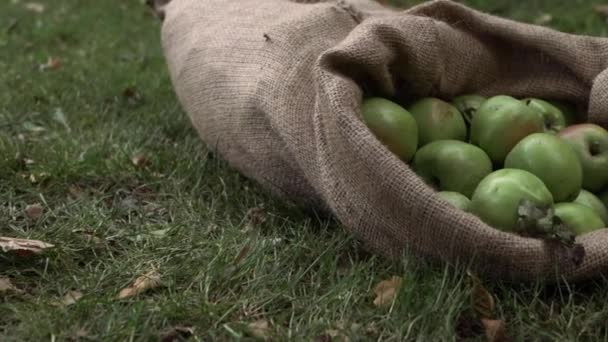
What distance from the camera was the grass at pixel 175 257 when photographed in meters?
1.74

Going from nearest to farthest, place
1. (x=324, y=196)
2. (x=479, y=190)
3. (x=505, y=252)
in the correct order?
(x=505, y=252) → (x=479, y=190) → (x=324, y=196)

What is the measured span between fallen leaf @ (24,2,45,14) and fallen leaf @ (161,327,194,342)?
14.6 ft

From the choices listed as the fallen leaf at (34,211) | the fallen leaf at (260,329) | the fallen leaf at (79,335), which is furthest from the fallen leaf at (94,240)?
the fallen leaf at (260,329)

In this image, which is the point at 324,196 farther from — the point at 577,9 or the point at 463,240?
the point at 577,9

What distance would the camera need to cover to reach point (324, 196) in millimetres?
2115

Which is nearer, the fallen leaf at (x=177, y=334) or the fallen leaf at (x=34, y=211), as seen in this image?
the fallen leaf at (x=177, y=334)

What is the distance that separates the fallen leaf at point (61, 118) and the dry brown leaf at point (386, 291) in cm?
177

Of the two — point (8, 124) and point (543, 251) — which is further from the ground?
point (543, 251)

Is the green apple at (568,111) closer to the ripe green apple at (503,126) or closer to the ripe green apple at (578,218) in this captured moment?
the ripe green apple at (503,126)

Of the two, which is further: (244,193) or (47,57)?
(47,57)

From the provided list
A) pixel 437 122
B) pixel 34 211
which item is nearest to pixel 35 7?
pixel 34 211

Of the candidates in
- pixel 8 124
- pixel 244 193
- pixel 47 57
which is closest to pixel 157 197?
pixel 244 193

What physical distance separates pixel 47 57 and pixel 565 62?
2873 millimetres

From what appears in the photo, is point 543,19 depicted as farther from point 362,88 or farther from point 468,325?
point 468,325
